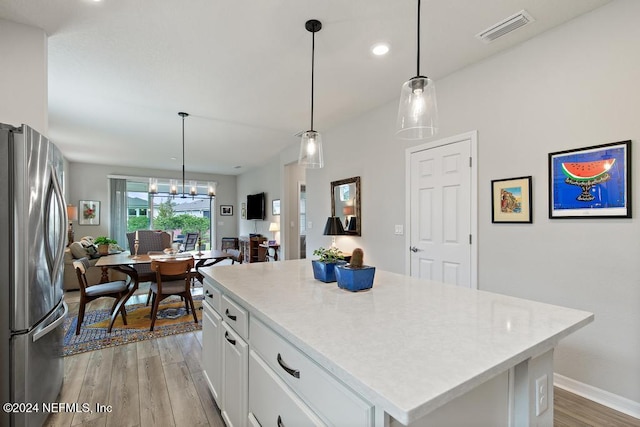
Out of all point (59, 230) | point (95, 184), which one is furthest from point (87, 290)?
A: point (95, 184)

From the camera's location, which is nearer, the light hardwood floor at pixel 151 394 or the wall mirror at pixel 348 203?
the light hardwood floor at pixel 151 394

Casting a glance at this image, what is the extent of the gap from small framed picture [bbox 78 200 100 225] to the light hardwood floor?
6.11 metres

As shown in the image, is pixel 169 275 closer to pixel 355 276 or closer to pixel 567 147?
pixel 355 276

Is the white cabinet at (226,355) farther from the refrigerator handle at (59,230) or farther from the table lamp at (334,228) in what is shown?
the table lamp at (334,228)

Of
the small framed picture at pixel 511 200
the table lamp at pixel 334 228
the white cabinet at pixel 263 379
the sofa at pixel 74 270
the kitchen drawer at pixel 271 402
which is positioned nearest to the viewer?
the white cabinet at pixel 263 379

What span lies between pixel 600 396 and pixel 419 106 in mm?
2308

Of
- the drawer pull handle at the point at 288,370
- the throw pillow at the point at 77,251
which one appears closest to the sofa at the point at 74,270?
the throw pillow at the point at 77,251

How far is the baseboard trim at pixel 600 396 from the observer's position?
1.91 meters

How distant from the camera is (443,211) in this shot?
3.07 m

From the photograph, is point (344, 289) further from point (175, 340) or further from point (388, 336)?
point (175, 340)

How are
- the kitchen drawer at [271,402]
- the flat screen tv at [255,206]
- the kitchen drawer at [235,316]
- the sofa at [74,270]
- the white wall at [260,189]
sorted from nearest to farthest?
the kitchen drawer at [271,402], the kitchen drawer at [235,316], the sofa at [74,270], the white wall at [260,189], the flat screen tv at [255,206]

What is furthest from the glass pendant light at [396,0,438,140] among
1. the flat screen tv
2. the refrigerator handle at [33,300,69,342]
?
the flat screen tv

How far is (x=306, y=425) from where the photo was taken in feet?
3.06

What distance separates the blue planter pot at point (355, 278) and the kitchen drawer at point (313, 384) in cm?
49
